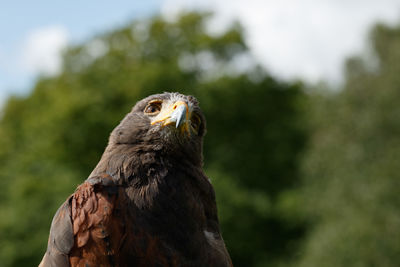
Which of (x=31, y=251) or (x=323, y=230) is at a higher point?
(x=31, y=251)

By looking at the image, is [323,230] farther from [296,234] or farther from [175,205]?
[175,205]

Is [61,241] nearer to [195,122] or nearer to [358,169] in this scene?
[195,122]

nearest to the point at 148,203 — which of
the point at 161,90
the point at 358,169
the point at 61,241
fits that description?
the point at 61,241

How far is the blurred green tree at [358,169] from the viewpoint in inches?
1005

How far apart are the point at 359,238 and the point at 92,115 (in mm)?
16333

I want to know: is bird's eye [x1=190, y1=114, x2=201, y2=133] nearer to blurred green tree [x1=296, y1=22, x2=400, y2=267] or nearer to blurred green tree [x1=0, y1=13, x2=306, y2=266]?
blurred green tree [x1=0, y1=13, x2=306, y2=266]

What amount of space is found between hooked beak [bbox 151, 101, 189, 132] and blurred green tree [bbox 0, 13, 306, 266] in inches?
848

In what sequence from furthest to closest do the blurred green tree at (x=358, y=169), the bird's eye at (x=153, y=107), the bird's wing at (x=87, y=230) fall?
the blurred green tree at (x=358, y=169) < the bird's eye at (x=153, y=107) < the bird's wing at (x=87, y=230)

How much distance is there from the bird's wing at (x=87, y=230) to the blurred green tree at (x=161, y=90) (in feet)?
71.9

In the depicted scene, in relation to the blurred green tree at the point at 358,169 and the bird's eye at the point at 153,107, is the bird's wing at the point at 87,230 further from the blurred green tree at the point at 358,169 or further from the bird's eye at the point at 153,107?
the blurred green tree at the point at 358,169

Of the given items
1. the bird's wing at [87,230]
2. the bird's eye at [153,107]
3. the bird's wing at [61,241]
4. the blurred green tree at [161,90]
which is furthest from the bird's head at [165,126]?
the blurred green tree at [161,90]

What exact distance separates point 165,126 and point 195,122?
429 millimetres

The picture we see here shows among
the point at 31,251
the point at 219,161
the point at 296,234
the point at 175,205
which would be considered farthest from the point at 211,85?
the point at 175,205

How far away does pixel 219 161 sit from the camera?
3309 centimetres
